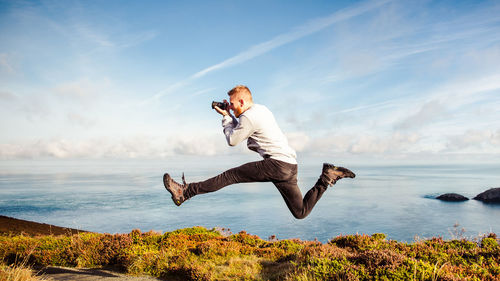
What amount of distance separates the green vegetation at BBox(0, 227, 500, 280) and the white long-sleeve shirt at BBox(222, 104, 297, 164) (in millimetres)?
2167

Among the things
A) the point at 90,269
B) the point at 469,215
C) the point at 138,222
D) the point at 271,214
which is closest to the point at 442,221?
the point at 469,215

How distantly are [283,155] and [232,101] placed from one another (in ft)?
3.19

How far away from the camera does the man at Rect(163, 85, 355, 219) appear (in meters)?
Answer: 3.65

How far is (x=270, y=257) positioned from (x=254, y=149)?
4.35 m

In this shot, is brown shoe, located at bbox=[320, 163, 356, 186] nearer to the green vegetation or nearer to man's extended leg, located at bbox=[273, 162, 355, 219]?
man's extended leg, located at bbox=[273, 162, 355, 219]

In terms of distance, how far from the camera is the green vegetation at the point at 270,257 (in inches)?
178

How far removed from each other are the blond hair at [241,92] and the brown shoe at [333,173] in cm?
161

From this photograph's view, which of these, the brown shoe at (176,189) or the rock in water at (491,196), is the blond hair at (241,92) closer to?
the brown shoe at (176,189)

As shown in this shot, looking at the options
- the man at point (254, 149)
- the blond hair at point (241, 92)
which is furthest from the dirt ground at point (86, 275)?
A: the blond hair at point (241, 92)

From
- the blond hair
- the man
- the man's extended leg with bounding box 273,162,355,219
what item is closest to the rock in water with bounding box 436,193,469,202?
the man's extended leg with bounding box 273,162,355,219

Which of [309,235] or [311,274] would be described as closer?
[311,274]

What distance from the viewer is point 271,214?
9538 centimetres

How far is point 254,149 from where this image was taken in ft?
13.2

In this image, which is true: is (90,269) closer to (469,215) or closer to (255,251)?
(255,251)
